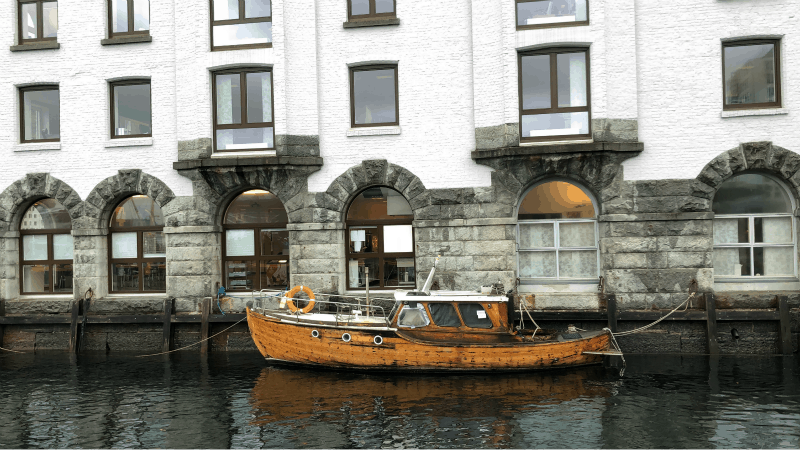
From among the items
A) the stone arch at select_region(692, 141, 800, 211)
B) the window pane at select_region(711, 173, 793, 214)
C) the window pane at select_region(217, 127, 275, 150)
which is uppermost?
the window pane at select_region(217, 127, 275, 150)

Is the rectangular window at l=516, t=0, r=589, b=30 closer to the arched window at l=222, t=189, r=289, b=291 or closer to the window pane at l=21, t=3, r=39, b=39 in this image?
the arched window at l=222, t=189, r=289, b=291

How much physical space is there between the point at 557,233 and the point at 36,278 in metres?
15.7

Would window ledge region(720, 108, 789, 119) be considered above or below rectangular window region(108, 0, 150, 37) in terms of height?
below

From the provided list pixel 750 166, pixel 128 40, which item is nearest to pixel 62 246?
pixel 128 40

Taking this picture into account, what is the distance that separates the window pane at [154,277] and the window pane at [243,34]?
22.1 feet

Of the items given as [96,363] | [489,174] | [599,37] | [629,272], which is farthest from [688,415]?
[96,363]

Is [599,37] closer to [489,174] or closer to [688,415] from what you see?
[489,174]

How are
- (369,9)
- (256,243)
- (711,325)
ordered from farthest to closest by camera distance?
(256,243) < (369,9) < (711,325)

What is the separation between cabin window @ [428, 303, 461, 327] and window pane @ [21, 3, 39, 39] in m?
15.2

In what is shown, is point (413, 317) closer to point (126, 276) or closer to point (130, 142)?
point (126, 276)

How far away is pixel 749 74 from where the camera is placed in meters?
17.8

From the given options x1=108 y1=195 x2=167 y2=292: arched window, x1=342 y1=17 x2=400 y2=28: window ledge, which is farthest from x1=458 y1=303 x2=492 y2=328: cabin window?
x1=108 y1=195 x2=167 y2=292: arched window

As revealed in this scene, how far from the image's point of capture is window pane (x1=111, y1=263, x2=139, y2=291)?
20344mm

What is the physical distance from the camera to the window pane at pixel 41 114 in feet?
68.2
